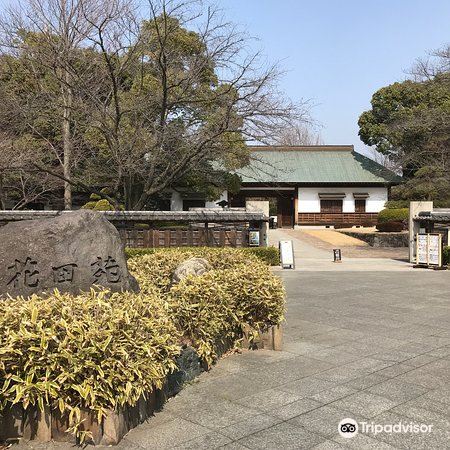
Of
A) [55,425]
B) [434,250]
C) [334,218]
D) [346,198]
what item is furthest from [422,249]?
[346,198]

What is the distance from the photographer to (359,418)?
3.94m

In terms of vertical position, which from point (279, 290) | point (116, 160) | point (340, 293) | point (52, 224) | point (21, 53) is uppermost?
point (21, 53)

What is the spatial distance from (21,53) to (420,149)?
26.6m

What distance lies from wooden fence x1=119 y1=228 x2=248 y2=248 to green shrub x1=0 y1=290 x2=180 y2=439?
15.2 metres

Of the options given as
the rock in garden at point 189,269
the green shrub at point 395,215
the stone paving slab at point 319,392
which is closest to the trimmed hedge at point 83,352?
the stone paving slab at point 319,392

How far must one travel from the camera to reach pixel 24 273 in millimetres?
5289

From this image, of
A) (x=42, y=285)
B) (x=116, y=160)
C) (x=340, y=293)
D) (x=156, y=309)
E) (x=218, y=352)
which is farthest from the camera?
(x=116, y=160)

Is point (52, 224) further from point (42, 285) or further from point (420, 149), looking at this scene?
point (420, 149)

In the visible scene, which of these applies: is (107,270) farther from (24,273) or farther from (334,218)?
(334,218)

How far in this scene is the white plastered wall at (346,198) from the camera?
3750 centimetres

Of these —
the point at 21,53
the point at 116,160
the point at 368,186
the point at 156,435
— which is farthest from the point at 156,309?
the point at 368,186

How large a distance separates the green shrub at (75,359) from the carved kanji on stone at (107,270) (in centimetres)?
139

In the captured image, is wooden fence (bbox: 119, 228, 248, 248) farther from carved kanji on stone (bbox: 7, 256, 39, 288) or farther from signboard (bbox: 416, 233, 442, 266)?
carved kanji on stone (bbox: 7, 256, 39, 288)

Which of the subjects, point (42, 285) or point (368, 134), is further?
point (368, 134)
